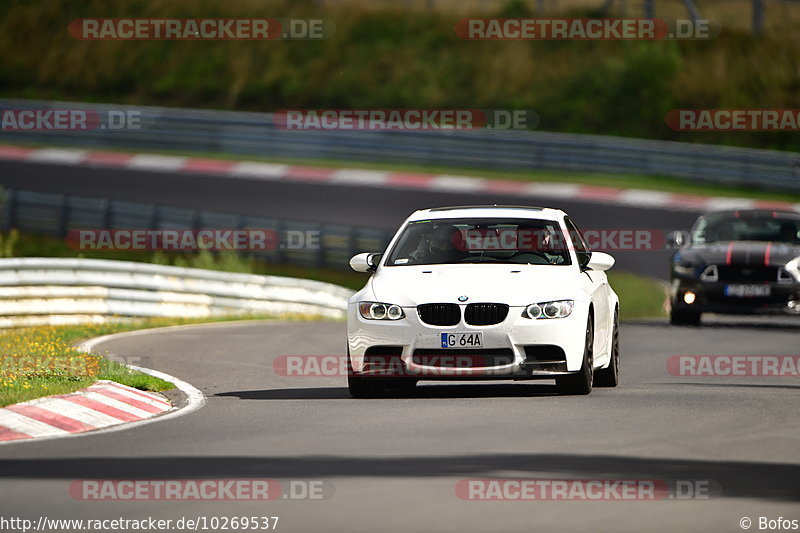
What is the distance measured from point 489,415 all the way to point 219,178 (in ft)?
89.9

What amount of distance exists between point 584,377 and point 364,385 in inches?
67.0

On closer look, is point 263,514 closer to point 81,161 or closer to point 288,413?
point 288,413

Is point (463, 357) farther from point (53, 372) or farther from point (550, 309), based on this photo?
point (53, 372)

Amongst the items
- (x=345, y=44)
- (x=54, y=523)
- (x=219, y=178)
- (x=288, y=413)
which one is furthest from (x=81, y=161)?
(x=54, y=523)

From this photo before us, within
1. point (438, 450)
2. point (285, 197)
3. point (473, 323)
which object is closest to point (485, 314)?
point (473, 323)

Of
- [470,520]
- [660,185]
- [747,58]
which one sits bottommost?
[470,520]

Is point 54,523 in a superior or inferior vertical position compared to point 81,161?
inferior

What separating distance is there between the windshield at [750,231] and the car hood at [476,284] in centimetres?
864

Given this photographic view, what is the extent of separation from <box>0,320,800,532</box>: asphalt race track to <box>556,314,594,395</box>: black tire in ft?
0.44

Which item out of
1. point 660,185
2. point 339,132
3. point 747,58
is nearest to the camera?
point 660,185

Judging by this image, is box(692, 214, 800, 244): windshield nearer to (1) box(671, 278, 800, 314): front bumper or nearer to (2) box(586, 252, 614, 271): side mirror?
(1) box(671, 278, 800, 314): front bumper

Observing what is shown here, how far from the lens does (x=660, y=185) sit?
3725 centimetres

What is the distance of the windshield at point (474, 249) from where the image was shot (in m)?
13.1

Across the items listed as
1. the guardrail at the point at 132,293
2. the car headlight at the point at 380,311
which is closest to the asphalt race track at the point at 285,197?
the guardrail at the point at 132,293
